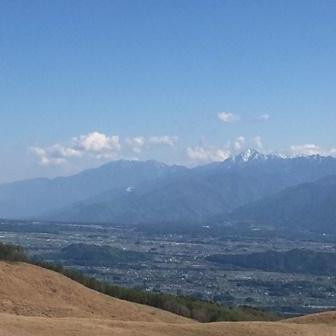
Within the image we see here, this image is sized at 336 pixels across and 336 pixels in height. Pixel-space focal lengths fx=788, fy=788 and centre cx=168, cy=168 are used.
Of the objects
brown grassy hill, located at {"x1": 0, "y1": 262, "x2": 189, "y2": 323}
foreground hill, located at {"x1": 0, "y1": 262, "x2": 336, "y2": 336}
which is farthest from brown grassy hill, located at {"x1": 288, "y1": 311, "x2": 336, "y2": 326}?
brown grassy hill, located at {"x1": 0, "y1": 262, "x2": 189, "y2": 323}

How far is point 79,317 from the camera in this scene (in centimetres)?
5322

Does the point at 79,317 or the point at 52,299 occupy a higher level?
the point at 52,299

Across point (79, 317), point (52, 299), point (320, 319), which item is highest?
point (52, 299)

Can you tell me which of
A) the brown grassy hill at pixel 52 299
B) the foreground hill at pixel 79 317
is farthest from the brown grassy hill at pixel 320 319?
the brown grassy hill at pixel 52 299

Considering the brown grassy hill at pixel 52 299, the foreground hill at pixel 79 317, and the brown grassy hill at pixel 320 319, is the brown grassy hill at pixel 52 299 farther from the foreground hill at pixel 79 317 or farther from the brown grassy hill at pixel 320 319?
the brown grassy hill at pixel 320 319

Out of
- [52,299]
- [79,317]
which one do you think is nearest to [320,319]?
[79,317]

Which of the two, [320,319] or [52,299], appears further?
[52,299]

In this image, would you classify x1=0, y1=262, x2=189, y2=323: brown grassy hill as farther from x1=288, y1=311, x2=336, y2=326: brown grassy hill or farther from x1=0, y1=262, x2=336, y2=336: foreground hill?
x1=288, y1=311, x2=336, y2=326: brown grassy hill

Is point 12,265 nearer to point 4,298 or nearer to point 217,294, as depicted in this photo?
point 4,298

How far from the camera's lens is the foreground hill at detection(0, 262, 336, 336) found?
41094 mm

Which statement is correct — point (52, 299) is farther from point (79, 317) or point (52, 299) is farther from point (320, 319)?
point (320, 319)

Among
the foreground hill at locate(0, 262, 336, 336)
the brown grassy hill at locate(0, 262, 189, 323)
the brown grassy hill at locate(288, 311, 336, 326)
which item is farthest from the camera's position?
the brown grassy hill at locate(0, 262, 189, 323)

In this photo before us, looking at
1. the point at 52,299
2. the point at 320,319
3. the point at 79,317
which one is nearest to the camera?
the point at 79,317

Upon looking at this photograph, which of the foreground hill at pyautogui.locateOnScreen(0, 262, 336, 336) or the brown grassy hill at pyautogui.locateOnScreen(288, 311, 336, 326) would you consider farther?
the brown grassy hill at pyautogui.locateOnScreen(288, 311, 336, 326)
